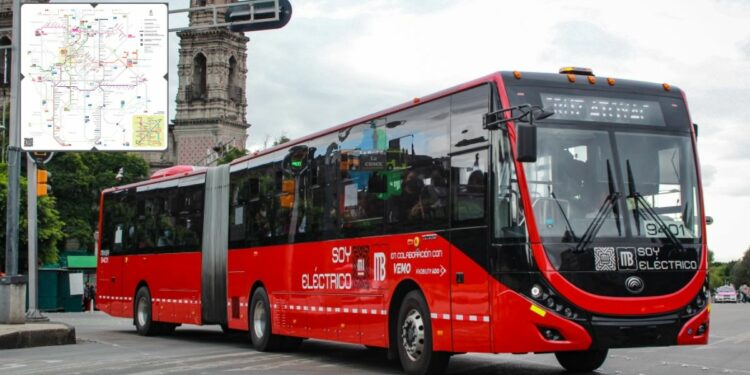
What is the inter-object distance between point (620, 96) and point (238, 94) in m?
113

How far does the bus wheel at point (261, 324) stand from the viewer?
19.0 metres

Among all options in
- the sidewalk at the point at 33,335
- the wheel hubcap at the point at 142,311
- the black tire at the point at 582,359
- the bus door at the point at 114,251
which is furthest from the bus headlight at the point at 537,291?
the bus door at the point at 114,251

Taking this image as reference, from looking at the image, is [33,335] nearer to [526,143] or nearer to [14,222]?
[14,222]

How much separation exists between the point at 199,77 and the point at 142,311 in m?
101

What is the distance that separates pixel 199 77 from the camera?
123875 mm

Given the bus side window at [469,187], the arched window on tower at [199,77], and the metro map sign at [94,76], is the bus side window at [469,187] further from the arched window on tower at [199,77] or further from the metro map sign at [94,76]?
the arched window on tower at [199,77]

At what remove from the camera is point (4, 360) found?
17.5m

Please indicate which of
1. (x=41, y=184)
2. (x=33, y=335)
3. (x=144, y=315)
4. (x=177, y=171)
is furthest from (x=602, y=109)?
(x=41, y=184)

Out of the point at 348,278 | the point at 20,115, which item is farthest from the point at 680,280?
the point at 20,115

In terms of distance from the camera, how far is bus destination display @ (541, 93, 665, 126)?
512 inches

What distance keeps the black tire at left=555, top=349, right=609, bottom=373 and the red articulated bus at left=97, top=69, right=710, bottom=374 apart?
25mm

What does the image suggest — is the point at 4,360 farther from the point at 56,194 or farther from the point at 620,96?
the point at 56,194

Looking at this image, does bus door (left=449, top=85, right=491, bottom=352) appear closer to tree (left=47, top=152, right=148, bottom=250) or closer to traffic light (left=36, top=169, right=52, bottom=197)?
traffic light (left=36, top=169, right=52, bottom=197)

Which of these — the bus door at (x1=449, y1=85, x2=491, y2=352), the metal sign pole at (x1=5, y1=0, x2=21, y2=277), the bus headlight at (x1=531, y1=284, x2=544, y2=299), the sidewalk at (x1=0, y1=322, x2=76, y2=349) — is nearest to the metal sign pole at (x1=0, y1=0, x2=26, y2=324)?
the metal sign pole at (x1=5, y1=0, x2=21, y2=277)
